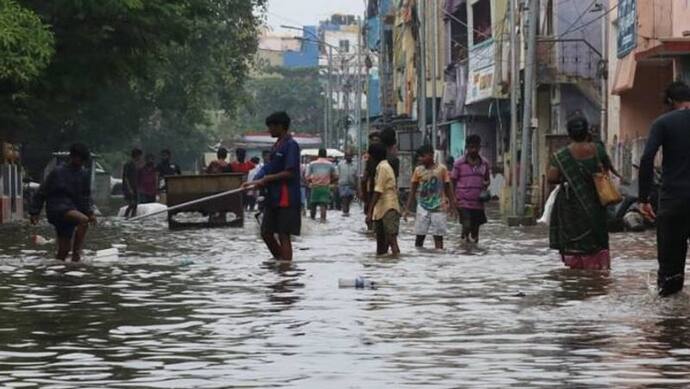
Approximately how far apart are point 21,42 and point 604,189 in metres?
12.0

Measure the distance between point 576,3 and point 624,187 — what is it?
1491 cm

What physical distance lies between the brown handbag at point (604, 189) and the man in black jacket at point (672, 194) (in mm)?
3466

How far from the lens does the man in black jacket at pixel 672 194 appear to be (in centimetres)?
1416

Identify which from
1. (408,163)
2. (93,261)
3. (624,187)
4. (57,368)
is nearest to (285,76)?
(408,163)

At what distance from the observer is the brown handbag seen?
17.8m

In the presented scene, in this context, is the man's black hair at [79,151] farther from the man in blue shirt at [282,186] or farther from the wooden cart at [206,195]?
Result: the wooden cart at [206,195]

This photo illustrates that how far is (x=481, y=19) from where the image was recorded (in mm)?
66062

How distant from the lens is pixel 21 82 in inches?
1193

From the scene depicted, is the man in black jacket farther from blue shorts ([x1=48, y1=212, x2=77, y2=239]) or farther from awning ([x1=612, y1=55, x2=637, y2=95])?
awning ([x1=612, y1=55, x2=637, y2=95])

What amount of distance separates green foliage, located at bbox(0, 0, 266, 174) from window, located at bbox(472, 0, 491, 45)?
7752 millimetres

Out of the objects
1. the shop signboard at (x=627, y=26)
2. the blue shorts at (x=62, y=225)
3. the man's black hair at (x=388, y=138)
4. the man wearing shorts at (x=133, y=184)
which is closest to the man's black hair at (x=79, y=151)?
the blue shorts at (x=62, y=225)

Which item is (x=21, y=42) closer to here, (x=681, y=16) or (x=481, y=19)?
(x=681, y=16)

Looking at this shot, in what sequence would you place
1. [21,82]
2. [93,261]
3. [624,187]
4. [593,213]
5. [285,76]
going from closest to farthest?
[593,213] < [93,261] < [21,82] < [624,187] < [285,76]

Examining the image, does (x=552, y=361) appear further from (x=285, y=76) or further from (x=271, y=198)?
(x=285, y=76)
